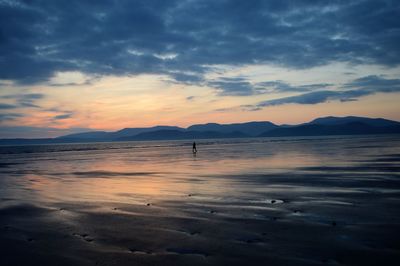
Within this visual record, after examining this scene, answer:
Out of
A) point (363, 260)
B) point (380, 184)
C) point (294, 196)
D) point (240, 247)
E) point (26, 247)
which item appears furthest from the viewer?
point (380, 184)

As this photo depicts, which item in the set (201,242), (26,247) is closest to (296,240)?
(201,242)

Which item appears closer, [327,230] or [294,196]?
[327,230]

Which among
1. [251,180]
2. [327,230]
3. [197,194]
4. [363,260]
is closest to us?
[363,260]

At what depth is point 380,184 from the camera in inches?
637

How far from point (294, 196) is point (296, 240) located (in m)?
6.05

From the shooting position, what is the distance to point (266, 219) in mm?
9922

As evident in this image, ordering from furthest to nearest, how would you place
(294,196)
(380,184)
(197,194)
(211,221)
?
1. (380,184)
2. (197,194)
3. (294,196)
4. (211,221)

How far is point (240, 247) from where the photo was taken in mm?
7445

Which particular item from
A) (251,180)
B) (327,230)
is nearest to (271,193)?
(251,180)

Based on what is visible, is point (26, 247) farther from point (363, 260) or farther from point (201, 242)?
point (363, 260)

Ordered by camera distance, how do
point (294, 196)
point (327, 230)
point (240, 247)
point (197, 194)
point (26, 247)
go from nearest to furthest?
1. point (240, 247)
2. point (26, 247)
3. point (327, 230)
4. point (294, 196)
5. point (197, 194)

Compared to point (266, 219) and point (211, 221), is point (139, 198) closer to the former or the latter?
point (211, 221)

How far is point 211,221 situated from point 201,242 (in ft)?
6.63

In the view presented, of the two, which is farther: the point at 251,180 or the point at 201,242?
the point at 251,180
